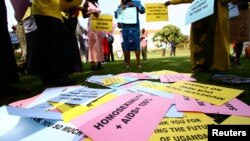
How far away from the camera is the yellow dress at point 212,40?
402 cm

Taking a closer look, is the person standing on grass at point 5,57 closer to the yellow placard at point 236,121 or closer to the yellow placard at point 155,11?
the yellow placard at point 155,11

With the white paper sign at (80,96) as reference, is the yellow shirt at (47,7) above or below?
above

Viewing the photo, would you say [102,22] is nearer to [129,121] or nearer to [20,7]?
[20,7]

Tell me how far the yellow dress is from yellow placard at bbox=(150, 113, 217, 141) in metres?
2.37

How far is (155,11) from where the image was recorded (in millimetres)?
4598

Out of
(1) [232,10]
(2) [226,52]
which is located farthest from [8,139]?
(1) [232,10]

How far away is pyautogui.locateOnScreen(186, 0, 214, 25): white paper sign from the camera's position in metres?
3.49

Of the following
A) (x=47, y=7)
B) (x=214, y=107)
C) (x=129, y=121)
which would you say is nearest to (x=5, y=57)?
(x=47, y=7)

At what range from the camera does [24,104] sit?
8.09 feet

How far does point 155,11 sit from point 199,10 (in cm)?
→ 97

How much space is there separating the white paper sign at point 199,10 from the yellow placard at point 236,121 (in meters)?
1.88

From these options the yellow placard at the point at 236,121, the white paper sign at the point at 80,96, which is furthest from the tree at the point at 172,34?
the yellow placard at the point at 236,121

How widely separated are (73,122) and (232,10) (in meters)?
3.52

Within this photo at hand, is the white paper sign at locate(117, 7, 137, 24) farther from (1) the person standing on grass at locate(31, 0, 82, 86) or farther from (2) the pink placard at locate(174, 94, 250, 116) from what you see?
Result: (2) the pink placard at locate(174, 94, 250, 116)
